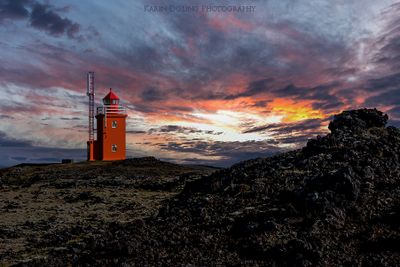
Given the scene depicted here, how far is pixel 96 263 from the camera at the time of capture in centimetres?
1224

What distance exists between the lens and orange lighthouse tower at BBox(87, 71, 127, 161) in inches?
2795

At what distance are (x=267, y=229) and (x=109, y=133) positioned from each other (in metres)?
60.6

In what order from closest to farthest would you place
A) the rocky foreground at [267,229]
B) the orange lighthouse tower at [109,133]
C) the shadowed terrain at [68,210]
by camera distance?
the rocky foreground at [267,229] < the shadowed terrain at [68,210] < the orange lighthouse tower at [109,133]

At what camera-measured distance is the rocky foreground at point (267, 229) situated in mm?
11906

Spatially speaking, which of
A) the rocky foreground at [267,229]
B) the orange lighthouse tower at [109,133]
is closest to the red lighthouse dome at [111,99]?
the orange lighthouse tower at [109,133]


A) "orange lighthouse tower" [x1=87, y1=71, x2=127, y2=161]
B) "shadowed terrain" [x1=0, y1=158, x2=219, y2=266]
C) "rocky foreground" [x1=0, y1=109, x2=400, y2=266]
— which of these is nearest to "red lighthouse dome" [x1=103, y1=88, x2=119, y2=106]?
"orange lighthouse tower" [x1=87, y1=71, x2=127, y2=161]

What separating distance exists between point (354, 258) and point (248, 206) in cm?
648

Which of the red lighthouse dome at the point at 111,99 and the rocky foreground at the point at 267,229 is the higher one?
the red lighthouse dome at the point at 111,99

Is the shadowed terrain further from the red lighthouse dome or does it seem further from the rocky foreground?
the red lighthouse dome

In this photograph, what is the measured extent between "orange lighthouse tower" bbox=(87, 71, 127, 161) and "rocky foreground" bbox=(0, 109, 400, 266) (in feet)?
165

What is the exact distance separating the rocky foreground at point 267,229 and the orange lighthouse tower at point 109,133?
1982 inches

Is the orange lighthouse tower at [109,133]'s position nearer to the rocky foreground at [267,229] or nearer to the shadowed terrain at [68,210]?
the shadowed terrain at [68,210]

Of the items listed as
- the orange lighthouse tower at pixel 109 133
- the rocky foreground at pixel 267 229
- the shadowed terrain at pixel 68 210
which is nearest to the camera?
the rocky foreground at pixel 267 229

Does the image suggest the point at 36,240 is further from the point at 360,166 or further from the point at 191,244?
the point at 360,166
